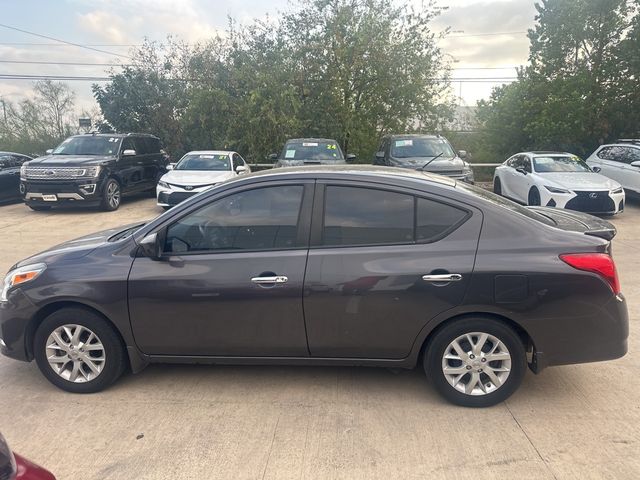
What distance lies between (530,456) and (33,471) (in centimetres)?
254

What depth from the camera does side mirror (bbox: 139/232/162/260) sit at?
3.44m

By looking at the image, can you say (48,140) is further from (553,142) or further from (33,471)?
(33,471)

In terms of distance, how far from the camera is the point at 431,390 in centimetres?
365

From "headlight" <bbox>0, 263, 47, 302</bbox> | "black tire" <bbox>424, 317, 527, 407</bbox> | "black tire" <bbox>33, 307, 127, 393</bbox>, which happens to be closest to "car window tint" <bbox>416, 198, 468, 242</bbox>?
"black tire" <bbox>424, 317, 527, 407</bbox>

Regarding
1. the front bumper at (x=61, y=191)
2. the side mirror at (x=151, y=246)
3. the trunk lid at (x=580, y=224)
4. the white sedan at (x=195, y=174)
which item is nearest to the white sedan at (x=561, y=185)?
the white sedan at (x=195, y=174)

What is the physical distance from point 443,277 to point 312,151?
9.96 m

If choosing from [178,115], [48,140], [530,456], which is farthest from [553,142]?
[48,140]

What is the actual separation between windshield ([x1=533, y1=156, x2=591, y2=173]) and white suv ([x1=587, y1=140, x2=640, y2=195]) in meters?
1.30

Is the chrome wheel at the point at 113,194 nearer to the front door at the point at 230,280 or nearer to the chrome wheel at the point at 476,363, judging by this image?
the front door at the point at 230,280

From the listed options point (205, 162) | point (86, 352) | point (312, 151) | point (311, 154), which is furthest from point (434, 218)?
point (205, 162)

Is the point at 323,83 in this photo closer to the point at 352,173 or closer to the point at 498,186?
the point at 498,186

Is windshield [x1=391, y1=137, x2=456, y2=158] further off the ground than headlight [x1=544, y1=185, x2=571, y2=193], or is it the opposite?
windshield [x1=391, y1=137, x2=456, y2=158]

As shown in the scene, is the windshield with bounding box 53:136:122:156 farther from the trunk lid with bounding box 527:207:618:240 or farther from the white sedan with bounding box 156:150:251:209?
the trunk lid with bounding box 527:207:618:240

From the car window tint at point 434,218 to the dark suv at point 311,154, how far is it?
359 inches
